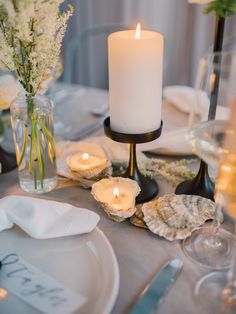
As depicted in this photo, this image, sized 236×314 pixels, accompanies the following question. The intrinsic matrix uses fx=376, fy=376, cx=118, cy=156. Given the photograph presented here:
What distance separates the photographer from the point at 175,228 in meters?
0.64

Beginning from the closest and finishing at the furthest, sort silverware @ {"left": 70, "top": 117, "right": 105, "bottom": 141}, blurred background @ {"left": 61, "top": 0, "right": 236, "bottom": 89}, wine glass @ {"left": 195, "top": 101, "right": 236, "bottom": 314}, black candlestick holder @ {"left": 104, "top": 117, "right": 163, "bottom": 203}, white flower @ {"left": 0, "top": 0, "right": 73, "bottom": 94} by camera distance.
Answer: wine glass @ {"left": 195, "top": 101, "right": 236, "bottom": 314} < white flower @ {"left": 0, "top": 0, "right": 73, "bottom": 94} < black candlestick holder @ {"left": 104, "top": 117, "right": 163, "bottom": 203} < silverware @ {"left": 70, "top": 117, "right": 105, "bottom": 141} < blurred background @ {"left": 61, "top": 0, "right": 236, "bottom": 89}

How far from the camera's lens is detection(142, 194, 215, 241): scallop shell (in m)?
0.64

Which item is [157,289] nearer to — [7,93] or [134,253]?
[134,253]

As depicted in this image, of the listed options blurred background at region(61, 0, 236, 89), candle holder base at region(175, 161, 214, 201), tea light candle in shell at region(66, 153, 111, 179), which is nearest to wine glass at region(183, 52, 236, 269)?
candle holder base at region(175, 161, 214, 201)

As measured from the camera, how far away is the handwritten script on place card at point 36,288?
50 cm

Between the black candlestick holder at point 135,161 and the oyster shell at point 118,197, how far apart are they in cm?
5

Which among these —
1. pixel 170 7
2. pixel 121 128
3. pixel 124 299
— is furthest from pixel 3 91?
pixel 170 7

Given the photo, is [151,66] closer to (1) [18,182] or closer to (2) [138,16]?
(1) [18,182]

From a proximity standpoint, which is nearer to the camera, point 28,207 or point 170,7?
point 28,207

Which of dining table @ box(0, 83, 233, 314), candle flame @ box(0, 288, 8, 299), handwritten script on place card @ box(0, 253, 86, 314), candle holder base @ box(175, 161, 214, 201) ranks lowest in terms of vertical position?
dining table @ box(0, 83, 233, 314)

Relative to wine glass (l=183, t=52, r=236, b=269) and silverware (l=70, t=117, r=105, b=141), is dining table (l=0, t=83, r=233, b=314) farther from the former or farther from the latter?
silverware (l=70, t=117, r=105, b=141)

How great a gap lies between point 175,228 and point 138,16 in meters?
1.67

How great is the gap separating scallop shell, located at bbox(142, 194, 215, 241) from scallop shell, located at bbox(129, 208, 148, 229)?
0.5 inches

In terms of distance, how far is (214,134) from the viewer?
530 millimetres
